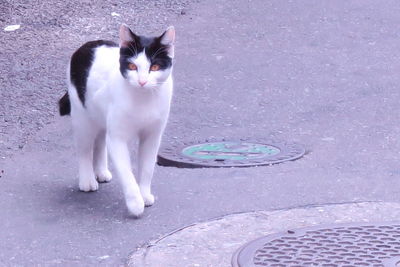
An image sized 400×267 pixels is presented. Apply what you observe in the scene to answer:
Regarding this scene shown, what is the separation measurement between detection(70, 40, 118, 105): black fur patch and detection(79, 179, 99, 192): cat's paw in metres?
0.50

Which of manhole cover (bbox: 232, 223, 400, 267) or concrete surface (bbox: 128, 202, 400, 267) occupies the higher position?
manhole cover (bbox: 232, 223, 400, 267)

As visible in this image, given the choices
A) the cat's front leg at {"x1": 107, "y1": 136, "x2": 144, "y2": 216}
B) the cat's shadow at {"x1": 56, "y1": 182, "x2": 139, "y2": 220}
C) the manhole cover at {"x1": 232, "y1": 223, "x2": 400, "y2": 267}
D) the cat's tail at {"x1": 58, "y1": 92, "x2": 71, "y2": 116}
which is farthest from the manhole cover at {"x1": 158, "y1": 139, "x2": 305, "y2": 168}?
the manhole cover at {"x1": 232, "y1": 223, "x2": 400, "y2": 267}

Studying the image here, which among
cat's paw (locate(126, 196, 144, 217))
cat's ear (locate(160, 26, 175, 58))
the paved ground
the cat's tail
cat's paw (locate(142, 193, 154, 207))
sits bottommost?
the paved ground

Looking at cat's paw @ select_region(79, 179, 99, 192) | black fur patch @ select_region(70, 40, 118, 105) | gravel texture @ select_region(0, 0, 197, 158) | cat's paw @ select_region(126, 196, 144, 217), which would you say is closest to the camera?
cat's paw @ select_region(126, 196, 144, 217)

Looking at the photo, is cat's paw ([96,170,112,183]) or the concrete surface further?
cat's paw ([96,170,112,183])

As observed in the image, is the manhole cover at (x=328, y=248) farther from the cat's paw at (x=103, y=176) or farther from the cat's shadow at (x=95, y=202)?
the cat's paw at (x=103, y=176)

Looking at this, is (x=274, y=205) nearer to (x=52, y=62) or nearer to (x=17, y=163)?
(x=17, y=163)

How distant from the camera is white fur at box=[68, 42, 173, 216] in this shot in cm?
495

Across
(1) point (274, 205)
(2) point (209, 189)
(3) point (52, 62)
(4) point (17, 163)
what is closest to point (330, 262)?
(1) point (274, 205)

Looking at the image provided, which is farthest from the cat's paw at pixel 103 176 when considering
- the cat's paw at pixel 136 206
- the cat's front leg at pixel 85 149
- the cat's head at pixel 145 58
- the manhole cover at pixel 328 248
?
the manhole cover at pixel 328 248

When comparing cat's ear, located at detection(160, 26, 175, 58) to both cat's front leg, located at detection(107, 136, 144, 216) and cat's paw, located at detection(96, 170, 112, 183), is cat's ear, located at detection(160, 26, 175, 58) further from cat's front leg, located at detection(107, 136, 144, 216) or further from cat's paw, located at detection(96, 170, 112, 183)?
cat's paw, located at detection(96, 170, 112, 183)

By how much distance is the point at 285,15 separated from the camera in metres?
10.1

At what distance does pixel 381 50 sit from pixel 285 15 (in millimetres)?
1612

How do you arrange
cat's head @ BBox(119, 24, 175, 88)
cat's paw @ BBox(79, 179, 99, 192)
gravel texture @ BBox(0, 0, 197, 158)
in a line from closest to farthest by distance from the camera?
cat's head @ BBox(119, 24, 175, 88)
cat's paw @ BBox(79, 179, 99, 192)
gravel texture @ BBox(0, 0, 197, 158)
